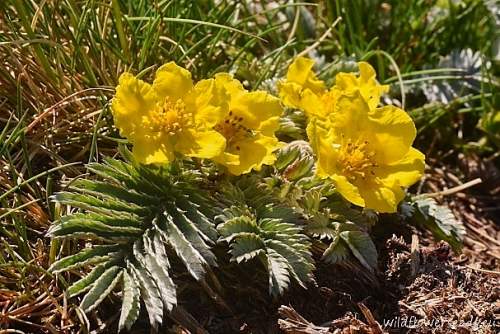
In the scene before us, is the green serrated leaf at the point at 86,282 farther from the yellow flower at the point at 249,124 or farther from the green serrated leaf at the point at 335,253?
the green serrated leaf at the point at 335,253

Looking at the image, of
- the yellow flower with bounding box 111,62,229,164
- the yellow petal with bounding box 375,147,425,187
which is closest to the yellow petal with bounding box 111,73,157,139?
the yellow flower with bounding box 111,62,229,164

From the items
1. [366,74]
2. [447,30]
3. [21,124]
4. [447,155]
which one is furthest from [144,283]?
[447,30]

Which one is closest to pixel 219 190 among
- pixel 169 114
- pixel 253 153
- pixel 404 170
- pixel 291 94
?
pixel 253 153

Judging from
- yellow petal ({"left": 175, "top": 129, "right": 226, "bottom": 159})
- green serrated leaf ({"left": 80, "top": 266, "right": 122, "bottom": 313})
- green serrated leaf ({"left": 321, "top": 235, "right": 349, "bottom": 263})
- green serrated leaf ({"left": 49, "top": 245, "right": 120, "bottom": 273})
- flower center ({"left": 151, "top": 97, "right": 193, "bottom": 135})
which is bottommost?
green serrated leaf ({"left": 321, "top": 235, "right": 349, "bottom": 263})

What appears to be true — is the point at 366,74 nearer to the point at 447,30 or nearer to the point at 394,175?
the point at 394,175

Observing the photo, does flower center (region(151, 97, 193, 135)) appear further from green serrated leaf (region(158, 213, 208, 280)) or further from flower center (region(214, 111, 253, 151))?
green serrated leaf (region(158, 213, 208, 280))

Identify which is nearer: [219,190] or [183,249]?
[183,249]

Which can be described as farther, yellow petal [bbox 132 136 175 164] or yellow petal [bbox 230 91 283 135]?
yellow petal [bbox 230 91 283 135]

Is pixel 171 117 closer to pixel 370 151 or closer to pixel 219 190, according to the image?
pixel 219 190
